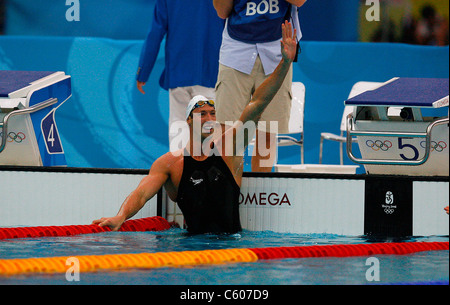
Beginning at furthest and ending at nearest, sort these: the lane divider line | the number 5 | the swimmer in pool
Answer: the number 5 < the swimmer in pool < the lane divider line

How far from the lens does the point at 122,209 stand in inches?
189

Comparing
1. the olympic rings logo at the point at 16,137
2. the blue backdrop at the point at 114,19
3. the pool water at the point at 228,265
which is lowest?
the pool water at the point at 228,265

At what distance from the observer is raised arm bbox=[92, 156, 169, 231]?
4699 mm

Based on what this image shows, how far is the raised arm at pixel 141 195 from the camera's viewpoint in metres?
4.70

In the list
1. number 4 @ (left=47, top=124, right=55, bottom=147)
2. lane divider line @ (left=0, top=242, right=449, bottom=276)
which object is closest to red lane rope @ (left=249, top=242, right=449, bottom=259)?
lane divider line @ (left=0, top=242, right=449, bottom=276)

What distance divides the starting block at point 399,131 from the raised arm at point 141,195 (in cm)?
120

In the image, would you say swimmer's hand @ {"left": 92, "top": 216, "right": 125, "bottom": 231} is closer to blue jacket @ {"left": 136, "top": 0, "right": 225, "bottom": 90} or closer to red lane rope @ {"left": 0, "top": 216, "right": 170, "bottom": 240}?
red lane rope @ {"left": 0, "top": 216, "right": 170, "bottom": 240}

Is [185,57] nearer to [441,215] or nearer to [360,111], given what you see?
[360,111]

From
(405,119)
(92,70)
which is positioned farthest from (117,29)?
(405,119)

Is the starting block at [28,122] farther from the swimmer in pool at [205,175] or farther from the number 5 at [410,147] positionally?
the number 5 at [410,147]

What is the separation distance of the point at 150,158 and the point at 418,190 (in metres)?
3.57

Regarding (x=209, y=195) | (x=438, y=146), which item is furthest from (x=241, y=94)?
(x=438, y=146)

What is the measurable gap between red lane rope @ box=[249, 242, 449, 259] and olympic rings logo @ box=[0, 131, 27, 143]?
203cm

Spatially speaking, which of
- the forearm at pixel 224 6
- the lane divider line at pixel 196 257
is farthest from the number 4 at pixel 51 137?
the lane divider line at pixel 196 257
